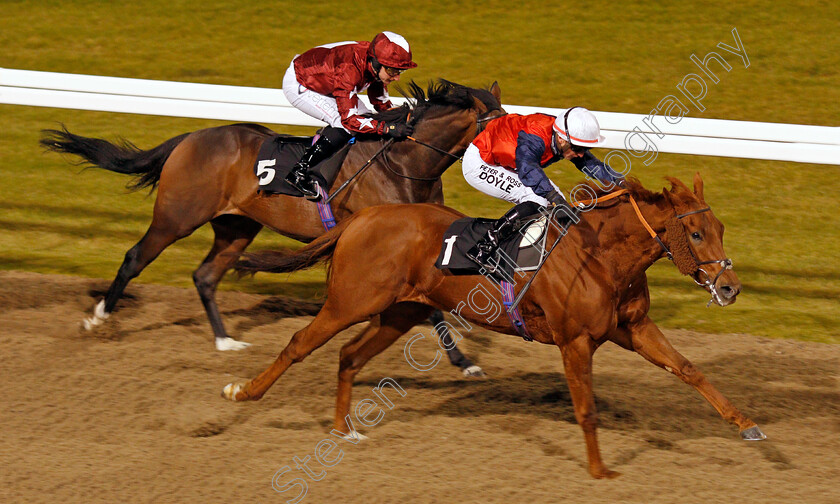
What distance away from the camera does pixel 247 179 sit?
20.4 feet

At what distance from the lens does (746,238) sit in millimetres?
8148

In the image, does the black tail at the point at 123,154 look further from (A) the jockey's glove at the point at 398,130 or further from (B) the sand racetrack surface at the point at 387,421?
(A) the jockey's glove at the point at 398,130

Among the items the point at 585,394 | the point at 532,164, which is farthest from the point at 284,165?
the point at 585,394

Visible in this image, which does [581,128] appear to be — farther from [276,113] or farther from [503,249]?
[276,113]

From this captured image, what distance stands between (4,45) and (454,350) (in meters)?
9.37

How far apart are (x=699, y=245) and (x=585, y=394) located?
879 millimetres

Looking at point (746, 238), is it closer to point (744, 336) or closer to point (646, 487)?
point (744, 336)

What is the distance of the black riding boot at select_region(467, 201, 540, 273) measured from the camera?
4.68 m

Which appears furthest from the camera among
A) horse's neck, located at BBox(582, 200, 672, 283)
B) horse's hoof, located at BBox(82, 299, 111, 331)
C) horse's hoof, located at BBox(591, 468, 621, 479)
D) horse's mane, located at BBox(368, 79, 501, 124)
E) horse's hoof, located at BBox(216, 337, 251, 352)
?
horse's hoof, located at BBox(82, 299, 111, 331)

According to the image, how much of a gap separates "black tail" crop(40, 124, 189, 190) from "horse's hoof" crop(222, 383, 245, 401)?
2018 mm

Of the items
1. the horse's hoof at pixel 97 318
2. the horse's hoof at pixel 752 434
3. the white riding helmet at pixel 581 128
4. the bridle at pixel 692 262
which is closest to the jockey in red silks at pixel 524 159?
the white riding helmet at pixel 581 128

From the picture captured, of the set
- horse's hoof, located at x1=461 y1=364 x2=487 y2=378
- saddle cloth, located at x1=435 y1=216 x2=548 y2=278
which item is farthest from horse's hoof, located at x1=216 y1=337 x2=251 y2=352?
saddle cloth, located at x1=435 y1=216 x2=548 y2=278

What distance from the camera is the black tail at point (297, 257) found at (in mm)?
5023

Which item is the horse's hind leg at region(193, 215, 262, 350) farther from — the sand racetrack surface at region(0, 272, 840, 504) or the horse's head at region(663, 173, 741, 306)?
the horse's head at region(663, 173, 741, 306)
